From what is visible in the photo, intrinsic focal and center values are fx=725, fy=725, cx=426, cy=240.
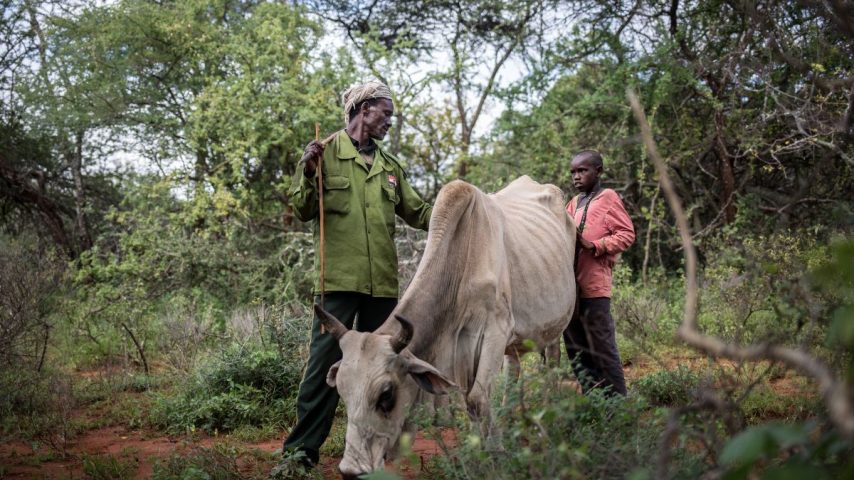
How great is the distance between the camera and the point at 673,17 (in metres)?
10.3

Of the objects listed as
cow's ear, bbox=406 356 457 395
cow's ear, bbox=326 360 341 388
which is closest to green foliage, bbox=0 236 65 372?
cow's ear, bbox=326 360 341 388

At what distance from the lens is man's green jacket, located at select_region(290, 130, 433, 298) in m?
4.33

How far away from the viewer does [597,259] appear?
17.0ft

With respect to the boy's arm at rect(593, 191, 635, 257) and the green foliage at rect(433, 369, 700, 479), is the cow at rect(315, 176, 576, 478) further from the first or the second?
the green foliage at rect(433, 369, 700, 479)

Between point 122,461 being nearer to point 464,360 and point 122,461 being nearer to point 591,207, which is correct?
point 464,360

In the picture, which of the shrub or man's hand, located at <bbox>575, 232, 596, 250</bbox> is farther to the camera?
man's hand, located at <bbox>575, 232, 596, 250</bbox>

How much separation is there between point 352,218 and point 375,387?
47.9 inches

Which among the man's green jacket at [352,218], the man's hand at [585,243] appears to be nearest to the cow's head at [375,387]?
the man's green jacket at [352,218]

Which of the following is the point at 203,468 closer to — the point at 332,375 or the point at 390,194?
the point at 332,375

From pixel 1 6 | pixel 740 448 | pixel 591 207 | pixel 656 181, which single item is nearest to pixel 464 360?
pixel 591 207

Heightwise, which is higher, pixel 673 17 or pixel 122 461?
pixel 673 17

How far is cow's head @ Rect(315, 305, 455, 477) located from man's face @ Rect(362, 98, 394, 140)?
1.27 m

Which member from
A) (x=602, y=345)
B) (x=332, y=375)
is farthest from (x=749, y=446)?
(x=602, y=345)

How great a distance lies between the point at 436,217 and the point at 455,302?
1.73ft
